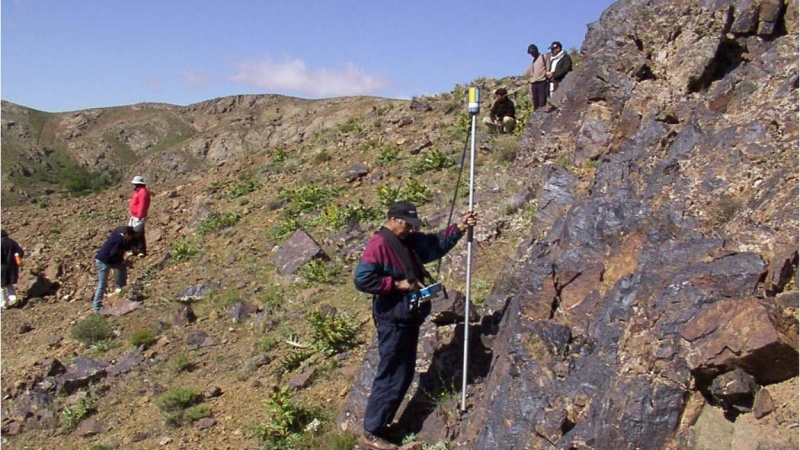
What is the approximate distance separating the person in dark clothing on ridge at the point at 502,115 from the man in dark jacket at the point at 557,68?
5.64ft

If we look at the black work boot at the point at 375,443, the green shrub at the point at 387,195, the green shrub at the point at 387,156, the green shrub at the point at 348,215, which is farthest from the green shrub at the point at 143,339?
the green shrub at the point at 387,156

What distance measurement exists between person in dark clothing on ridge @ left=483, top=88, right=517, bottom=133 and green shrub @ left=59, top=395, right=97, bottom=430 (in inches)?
357

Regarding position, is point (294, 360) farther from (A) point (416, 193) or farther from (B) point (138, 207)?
(B) point (138, 207)

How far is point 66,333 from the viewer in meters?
12.8

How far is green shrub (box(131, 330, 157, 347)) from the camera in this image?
11359mm

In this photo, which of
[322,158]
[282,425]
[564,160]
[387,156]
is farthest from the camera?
[322,158]

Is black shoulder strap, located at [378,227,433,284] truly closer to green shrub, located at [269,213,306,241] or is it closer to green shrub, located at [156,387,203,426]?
green shrub, located at [156,387,203,426]

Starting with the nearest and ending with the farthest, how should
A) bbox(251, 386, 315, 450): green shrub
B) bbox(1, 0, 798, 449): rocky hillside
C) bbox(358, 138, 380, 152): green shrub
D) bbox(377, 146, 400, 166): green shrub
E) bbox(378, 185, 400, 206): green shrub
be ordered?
bbox(1, 0, 798, 449): rocky hillside → bbox(251, 386, 315, 450): green shrub → bbox(378, 185, 400, 206): green shrub → bbox(377, 146, 400, 166): green shrub → bbox(358, 138, 380, 152): green shrub

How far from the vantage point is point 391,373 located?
6684 millimetres

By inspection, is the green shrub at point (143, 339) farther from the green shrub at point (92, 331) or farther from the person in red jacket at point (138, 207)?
the person in red jacket at point (138, 207)

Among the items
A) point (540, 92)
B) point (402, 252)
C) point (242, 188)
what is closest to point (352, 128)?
point (242, 188)

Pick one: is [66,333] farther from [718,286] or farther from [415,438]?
[718,286]

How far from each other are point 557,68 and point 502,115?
89.1 inches

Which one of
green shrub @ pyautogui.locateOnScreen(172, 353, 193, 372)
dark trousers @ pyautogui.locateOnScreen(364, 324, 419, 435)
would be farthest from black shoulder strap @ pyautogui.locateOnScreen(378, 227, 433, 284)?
green shrub @ pyautogui.locateOnScreen(172, 353, 193, 372)
